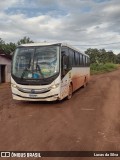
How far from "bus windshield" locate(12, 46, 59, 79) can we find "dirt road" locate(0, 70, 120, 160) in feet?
5.01

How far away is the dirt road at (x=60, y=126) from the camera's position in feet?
24.1

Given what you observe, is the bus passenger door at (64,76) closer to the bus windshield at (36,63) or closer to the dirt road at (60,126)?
the bus windshield at (36,63)

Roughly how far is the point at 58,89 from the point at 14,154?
6.79 m

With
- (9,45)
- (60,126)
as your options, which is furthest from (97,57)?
(60,126)

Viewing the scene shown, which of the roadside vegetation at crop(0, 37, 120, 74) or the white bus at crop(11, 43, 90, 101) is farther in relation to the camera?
the roadside vegetation at crop(0, 37, 120, 74)

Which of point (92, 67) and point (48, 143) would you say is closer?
point (48, 143)

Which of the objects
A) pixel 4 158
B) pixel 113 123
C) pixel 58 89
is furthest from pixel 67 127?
pixel 58 89

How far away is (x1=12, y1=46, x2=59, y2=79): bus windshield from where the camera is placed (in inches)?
525

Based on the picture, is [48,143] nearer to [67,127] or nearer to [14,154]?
[14,154]

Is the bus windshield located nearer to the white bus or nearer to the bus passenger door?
the white bus

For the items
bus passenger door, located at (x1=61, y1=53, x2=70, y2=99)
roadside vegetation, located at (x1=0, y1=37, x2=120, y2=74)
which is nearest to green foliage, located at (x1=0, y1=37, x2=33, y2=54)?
roadside vegetation, located at (x1=0, y1=37, x2=120, y2=74)

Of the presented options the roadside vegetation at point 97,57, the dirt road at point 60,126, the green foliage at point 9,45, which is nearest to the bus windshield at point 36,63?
the dirt road at point 60,126

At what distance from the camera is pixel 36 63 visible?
13492 millimetres

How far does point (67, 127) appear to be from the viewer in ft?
30.3
